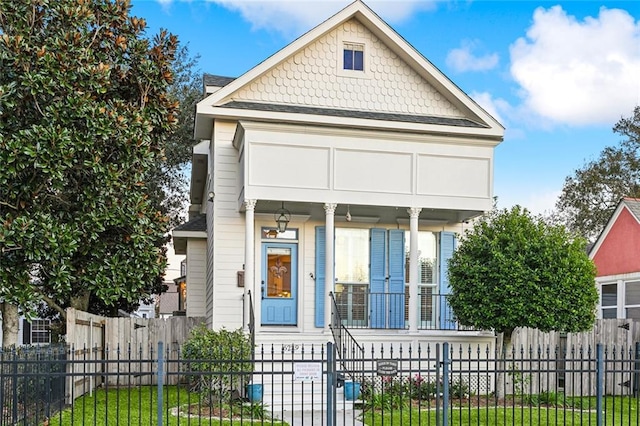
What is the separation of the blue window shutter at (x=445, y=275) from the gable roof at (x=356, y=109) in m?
2.59

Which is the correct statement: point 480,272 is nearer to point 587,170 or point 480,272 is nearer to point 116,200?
point 116,200

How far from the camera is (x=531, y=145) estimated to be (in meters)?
25.2

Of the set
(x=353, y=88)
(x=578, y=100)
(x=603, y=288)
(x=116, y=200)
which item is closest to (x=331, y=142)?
(x=353, y=88)

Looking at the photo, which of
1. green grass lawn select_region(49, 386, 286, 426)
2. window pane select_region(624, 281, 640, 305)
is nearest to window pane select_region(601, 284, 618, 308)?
window pane select_region(624, 281, 640, 305)

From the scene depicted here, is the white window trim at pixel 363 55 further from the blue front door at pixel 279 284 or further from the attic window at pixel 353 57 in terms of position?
the blue front door at pixel 279 284

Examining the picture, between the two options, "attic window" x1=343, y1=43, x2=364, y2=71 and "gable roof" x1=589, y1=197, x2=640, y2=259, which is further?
"gable roof" x1=589, y1=197, x2=640, y2=259

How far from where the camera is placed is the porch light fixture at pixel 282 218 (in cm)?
1530

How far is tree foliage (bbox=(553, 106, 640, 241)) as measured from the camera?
113 ft

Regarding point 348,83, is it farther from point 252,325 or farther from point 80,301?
point 80,301

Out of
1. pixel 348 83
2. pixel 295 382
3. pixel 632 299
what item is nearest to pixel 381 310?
pixel 295 382

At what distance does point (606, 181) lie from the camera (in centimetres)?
3491

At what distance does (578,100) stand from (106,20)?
2058 cm

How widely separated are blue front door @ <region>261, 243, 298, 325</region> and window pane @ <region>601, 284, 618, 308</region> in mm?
9431

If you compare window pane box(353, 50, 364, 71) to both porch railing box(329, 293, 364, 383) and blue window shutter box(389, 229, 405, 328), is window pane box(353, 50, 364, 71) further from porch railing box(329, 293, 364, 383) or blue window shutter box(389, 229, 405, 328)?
porch railing box(329, 293, 364, 383)
